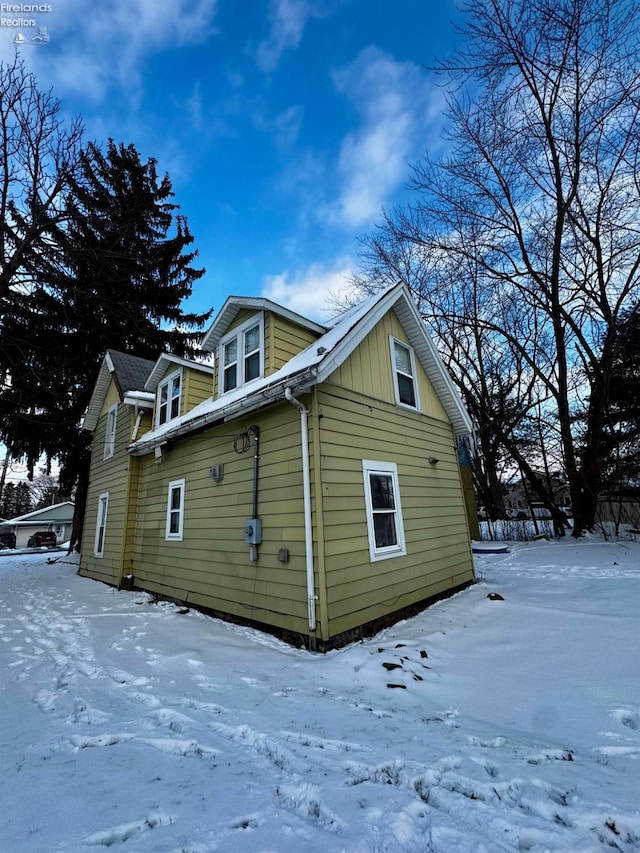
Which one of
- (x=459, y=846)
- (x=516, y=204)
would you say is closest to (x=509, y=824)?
(x=459, y=846)

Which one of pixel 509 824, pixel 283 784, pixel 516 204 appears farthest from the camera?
pixel 516 204

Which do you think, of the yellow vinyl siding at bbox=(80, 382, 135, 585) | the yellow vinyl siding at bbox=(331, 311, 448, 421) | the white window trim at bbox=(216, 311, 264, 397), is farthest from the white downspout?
the yellow vinyl siding at bbox=(80, 382, 135, 585)

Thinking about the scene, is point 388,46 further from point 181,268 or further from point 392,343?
point 181,268

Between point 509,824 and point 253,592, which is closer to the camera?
point 509,824

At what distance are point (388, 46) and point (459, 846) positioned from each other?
43.2ft

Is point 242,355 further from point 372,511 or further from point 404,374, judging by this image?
point 372,511

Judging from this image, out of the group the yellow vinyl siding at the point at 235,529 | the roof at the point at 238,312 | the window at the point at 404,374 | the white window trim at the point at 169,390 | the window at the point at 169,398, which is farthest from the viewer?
the window at the point at 169,398

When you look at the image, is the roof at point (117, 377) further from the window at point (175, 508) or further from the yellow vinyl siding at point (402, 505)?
the yellow vinyl siding at point (402, 505)

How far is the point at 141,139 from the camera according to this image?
10625 millimetres

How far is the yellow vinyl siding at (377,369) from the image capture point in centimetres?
618

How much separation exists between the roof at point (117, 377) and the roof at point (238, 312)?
14.4 feet

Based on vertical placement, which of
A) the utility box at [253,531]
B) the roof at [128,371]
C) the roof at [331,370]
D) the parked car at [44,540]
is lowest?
the parked car at [44,540]

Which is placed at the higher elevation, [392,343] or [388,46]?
[388,46]

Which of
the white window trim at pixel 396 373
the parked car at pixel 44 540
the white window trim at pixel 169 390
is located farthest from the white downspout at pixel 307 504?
the parked car at pixel 44 540
